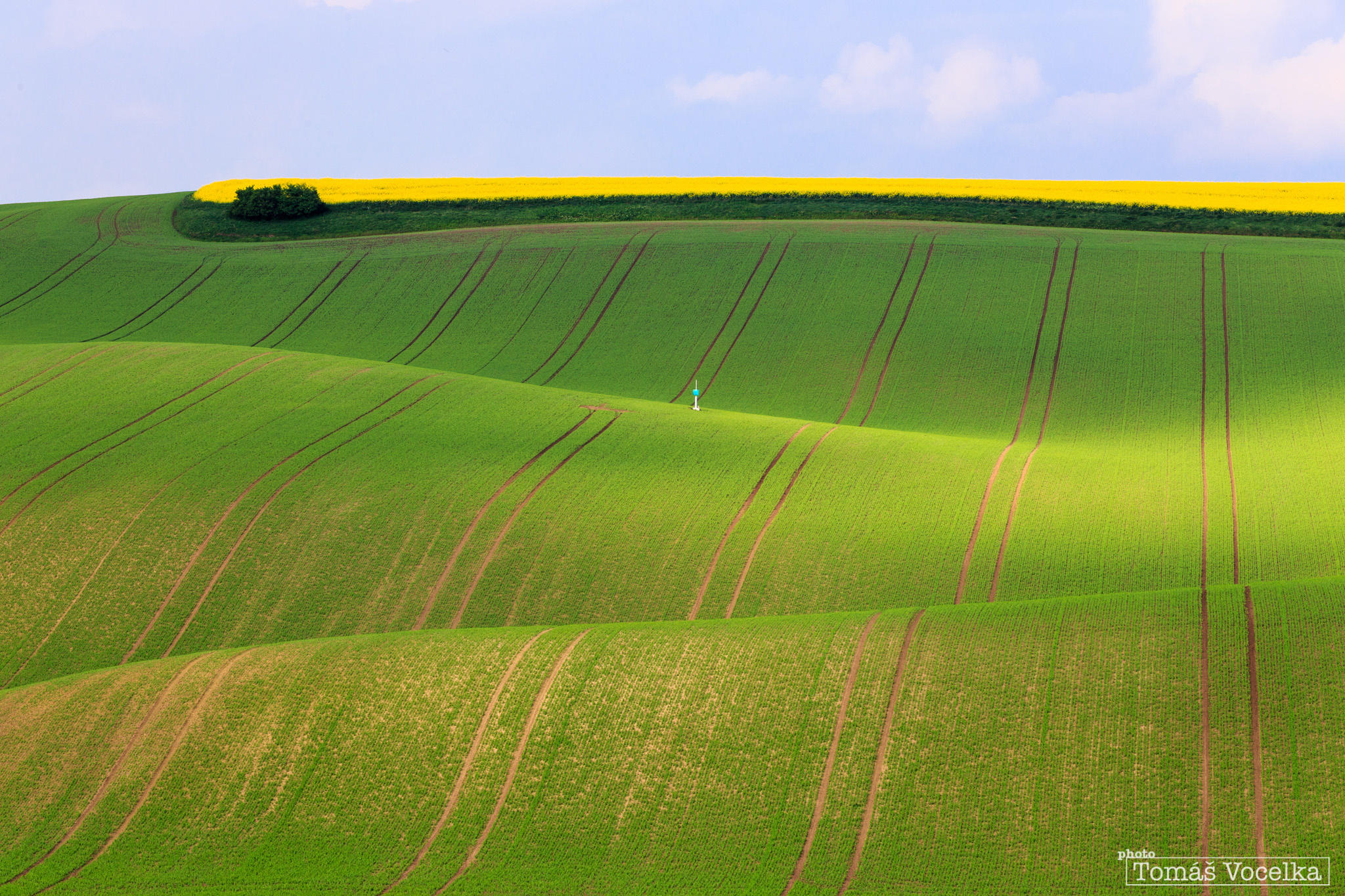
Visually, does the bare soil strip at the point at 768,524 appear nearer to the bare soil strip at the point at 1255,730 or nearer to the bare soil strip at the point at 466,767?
the bare soil strip at the point at 466,767

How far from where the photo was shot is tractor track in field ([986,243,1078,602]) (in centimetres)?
2322

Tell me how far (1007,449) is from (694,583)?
12009 mm

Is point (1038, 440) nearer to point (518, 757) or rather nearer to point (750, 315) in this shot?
point (750, 315)

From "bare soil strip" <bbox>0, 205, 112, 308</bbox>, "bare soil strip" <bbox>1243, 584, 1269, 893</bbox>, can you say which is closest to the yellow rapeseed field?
"bare soil strip" <bbox>0, 205, 112, 308</bbox>

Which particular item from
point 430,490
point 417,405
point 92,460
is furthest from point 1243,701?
point 92,460

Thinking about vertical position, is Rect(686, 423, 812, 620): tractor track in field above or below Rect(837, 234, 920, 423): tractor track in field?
below

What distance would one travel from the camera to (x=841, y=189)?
6394 centimetres

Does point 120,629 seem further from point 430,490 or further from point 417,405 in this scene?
point 417,405

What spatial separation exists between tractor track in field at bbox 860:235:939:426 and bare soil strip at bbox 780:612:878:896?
19.5 metres

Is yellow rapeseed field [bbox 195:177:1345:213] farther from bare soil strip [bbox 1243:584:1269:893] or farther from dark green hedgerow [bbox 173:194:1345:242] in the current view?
bare soil strip [bbox 1243:584:1269:893]

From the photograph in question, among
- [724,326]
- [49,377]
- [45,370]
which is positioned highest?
[724,326]

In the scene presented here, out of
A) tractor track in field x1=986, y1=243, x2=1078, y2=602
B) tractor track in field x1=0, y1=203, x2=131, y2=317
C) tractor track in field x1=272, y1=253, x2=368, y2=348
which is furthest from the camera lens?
tractor track in field x1=0, y1=203, x2=131, y2=317

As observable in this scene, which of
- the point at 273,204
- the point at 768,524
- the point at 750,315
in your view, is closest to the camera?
the point at 768,524

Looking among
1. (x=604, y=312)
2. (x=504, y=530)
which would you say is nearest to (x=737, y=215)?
(x=604, y=312)
